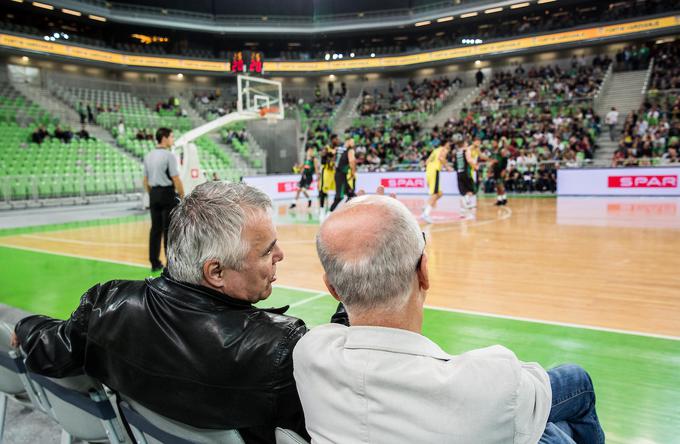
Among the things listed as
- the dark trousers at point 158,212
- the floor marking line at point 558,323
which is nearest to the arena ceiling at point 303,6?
the dark trousers at point 158,212

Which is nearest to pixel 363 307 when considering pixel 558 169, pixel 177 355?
pixel 177 355

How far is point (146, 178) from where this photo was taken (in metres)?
5.75

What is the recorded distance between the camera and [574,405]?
1.53 metres

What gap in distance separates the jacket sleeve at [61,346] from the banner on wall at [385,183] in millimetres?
15472

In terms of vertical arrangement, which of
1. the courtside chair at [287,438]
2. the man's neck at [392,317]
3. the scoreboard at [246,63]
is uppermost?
the scoreboard at [246,63]

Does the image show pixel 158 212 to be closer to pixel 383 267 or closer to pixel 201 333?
pixel 201 333

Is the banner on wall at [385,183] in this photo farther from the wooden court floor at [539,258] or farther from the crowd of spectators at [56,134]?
the crowd of spectators at [56,134]

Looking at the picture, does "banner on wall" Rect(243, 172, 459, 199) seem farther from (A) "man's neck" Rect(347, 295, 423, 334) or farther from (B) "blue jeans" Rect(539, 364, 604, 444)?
(A) "man's neck" Rect(347, 295, 423, 334)

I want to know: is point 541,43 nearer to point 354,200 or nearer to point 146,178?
point 146,178

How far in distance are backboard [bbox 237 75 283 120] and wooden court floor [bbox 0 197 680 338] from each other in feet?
22.0

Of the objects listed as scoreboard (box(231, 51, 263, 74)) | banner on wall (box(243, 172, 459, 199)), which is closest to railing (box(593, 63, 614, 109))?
banner on wall (box(243, 172, 459, 199))

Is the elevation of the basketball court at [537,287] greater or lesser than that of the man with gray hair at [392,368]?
lesser

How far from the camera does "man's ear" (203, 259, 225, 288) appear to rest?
1505 mm

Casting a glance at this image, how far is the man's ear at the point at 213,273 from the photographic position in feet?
4.94
